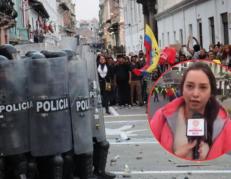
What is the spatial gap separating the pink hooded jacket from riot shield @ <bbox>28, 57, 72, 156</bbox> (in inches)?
95.5

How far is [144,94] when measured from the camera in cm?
1950

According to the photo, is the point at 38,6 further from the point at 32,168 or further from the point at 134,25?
the point at 32,168

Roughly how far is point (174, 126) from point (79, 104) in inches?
109

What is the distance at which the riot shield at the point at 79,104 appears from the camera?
527 centimetres

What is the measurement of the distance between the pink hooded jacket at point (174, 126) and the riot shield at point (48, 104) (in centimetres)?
243

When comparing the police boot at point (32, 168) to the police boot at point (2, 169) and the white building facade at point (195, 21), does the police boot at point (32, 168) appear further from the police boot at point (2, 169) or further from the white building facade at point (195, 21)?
the white building facade at point (195, 21)

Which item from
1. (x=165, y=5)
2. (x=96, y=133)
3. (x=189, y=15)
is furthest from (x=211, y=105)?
(x=165, y=5)

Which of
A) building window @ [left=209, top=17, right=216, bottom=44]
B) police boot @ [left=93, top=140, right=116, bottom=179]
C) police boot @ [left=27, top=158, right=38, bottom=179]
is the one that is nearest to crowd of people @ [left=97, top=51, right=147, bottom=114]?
building window @ [left=209, top=17, right=216, bottom=44]

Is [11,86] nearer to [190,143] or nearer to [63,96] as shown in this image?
[63,96]

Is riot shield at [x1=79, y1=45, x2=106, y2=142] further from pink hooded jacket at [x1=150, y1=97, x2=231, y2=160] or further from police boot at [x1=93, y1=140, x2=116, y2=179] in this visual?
pink hooded jacket at [x1=150, y1=97, x2=231, y2=160]

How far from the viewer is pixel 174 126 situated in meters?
2.62

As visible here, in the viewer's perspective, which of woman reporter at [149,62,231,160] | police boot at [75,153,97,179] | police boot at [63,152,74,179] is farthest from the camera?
police boot at [75,153,97,179]

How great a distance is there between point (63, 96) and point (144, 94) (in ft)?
47.3

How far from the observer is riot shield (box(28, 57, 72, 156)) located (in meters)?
5.02
